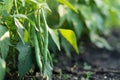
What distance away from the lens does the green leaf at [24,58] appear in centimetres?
185

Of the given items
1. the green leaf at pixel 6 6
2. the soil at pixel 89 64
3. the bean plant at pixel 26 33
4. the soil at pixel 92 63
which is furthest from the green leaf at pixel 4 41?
the soil at pixel 92 63

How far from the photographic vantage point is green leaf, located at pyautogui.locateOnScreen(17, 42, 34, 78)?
185 cm

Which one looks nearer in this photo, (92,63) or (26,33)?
(26,33)

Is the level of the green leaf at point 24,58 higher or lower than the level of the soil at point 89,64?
higher

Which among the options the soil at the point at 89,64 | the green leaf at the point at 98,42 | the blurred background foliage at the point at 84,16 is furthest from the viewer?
the green leaf at the point at 98,42

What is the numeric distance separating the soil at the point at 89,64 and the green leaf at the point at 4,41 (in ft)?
1.01

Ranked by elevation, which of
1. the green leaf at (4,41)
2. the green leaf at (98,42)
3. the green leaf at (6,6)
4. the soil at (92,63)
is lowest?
the soil at (92,63)

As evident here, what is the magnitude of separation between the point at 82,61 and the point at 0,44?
1.36 m

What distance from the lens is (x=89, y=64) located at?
2910 millimetres

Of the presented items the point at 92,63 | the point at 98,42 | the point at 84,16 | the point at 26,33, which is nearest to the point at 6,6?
the point at 26,33

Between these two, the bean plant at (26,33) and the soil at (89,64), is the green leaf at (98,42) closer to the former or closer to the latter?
the soil at (89,64)

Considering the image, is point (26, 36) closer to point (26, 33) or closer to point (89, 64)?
point (26, 33)

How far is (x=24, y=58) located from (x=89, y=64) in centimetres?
112

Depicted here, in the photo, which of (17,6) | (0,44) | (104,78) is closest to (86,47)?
(104,78)
